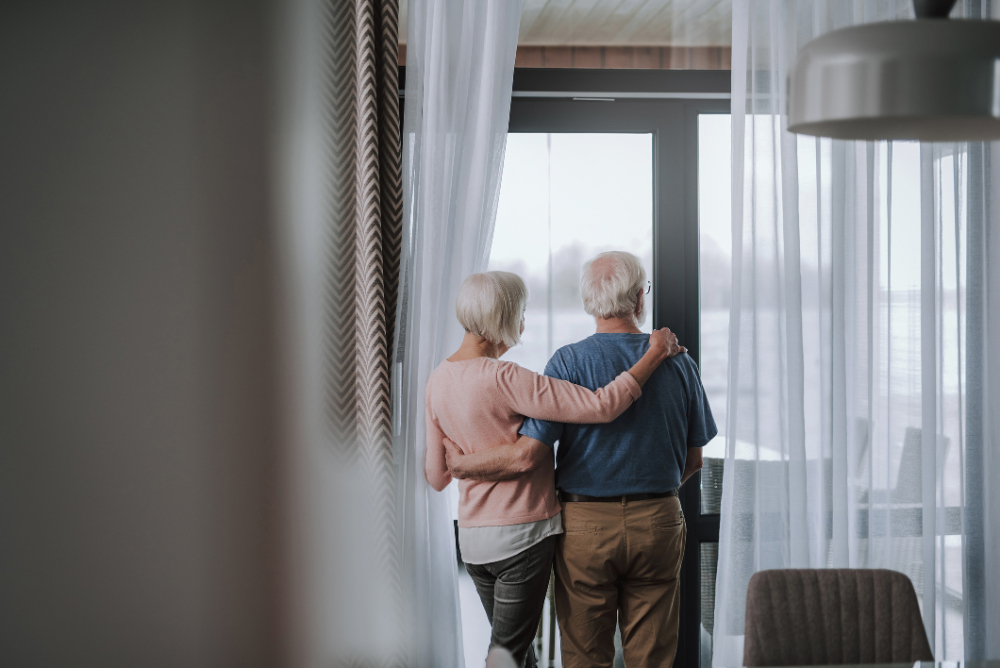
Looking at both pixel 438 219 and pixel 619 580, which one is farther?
pixel 438 219

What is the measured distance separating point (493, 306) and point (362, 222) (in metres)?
0.52

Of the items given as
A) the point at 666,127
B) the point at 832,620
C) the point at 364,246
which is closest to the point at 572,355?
the point at 364,246

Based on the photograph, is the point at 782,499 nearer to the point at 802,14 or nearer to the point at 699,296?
the point at 699,296

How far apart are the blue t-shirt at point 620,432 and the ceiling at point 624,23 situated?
3.59ft

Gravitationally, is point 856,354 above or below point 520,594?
above

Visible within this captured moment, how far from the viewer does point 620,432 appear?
190cm

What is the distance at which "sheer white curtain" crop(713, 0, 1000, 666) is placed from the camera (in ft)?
7.59

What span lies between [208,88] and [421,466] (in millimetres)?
1283

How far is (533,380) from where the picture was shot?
1.83m

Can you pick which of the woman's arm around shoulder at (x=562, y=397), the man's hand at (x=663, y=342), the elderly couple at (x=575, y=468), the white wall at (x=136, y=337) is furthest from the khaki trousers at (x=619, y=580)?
the white wall at (x=136, y=337)

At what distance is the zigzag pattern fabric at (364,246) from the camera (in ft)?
6.94

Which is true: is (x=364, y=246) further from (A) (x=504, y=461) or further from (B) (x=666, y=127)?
(B) (x=666, y=127)

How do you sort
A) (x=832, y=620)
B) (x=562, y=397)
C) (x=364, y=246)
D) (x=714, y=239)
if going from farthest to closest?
1. (x=714, y=239)
2. (x=364, y=246)
3. (x=562, y=397)
4. (x=832, y=620)

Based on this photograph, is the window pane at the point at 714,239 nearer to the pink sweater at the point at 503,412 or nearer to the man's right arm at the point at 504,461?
the pink sweater at the point at 503,412
